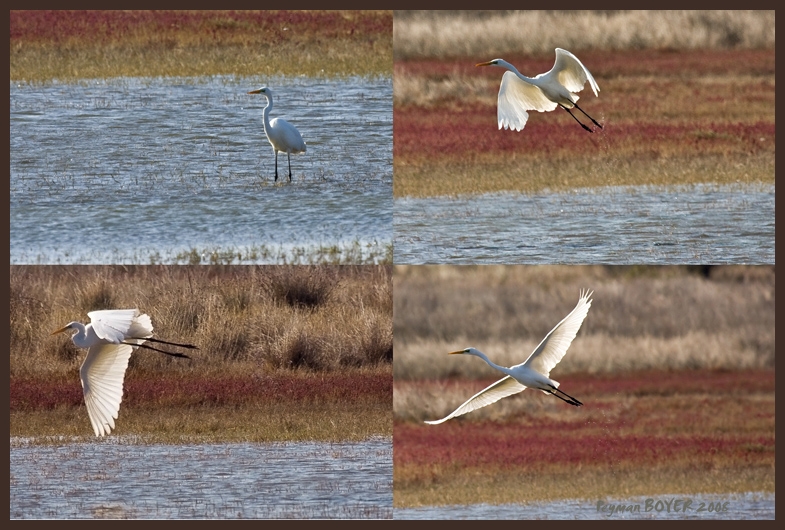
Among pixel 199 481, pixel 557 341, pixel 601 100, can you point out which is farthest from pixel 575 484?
pixel 601 100

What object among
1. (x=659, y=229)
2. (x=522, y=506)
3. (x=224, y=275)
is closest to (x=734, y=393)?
(x=659, y=229)

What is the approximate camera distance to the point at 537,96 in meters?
11.3

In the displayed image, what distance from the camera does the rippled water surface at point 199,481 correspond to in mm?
10227

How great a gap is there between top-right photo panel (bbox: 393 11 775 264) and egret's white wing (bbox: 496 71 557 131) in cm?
1

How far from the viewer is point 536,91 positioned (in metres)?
11.2

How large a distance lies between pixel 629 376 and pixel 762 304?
1800mm

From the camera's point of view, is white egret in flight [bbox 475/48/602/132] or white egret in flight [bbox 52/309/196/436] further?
white egret in flight [bbox 475/48/602/132]

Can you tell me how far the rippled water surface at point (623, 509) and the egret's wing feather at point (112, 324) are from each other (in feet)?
9.16

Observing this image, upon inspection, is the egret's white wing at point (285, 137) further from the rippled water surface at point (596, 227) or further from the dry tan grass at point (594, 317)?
the dry tan grass at point (594, 317)

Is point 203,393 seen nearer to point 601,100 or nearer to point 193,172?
point 193,172

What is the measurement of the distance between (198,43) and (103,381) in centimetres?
609

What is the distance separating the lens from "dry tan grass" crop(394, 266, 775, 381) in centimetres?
1393

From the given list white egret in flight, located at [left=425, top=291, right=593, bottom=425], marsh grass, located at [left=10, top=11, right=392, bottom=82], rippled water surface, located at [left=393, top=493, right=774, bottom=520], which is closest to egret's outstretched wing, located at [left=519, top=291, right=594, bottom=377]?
white egret in flight, located at [left=425, top=291, right=593, bottom=425]

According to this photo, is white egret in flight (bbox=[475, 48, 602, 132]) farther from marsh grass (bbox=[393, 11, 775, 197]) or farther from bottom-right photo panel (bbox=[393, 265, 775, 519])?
marsh grass (bbox=[393, 11, 775, 197])
